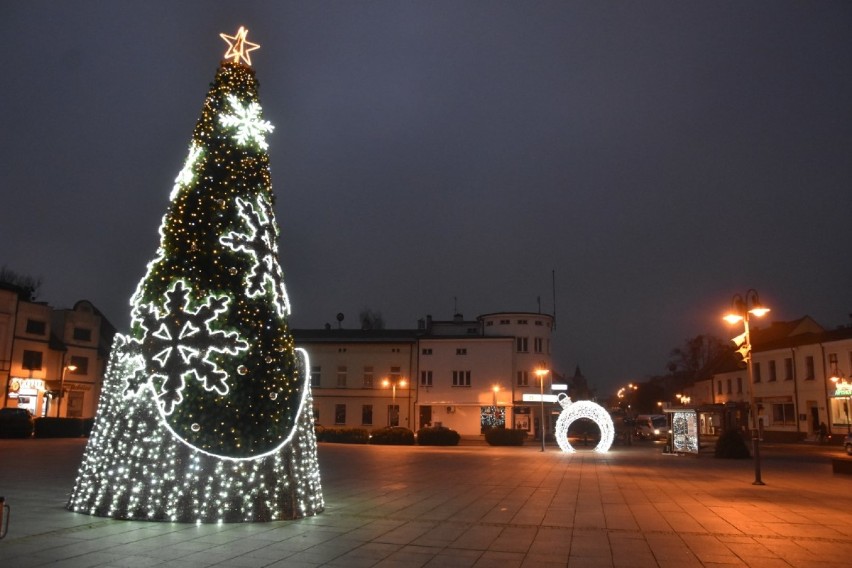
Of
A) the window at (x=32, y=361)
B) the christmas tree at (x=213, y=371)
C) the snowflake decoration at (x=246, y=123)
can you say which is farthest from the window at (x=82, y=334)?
the snowflake decoration at (x=246, y=123)

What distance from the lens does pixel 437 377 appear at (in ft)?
171

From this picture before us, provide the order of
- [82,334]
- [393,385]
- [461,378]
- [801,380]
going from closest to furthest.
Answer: [801,380] < [82,334] < [393,385] < [461,378]

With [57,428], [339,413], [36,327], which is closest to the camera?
[57,428]

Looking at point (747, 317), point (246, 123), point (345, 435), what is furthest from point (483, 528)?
point (345, 435)

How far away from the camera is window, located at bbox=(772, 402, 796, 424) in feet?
162

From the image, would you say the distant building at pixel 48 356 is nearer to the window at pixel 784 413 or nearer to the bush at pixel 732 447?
the bush at pixel 732 447

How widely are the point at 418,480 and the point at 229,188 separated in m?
9.81

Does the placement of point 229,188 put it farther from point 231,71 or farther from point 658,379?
point 658,379

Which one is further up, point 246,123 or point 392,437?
point 246,123

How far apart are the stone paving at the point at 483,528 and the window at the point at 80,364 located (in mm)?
34094

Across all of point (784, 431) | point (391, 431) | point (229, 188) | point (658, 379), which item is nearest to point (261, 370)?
point (229, 188)

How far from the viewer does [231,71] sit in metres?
11.7

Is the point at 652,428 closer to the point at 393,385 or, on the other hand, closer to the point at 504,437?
the point at 504,437

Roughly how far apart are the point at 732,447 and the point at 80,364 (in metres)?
44.3
